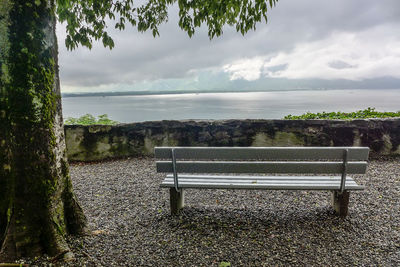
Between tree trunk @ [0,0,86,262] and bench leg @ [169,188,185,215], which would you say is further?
bench leg @ [169,188,185,215]

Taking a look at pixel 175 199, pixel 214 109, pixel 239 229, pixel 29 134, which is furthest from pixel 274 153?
pixel 214 109

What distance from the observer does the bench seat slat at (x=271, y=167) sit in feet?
9.97

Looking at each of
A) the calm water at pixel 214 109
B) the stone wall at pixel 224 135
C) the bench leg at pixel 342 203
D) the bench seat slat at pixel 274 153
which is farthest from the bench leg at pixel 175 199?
the calm water at pixel 214 109

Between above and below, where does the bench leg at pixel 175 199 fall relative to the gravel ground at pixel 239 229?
above

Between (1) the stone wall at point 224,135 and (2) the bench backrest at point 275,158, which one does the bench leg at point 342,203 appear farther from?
(1) the stone wall at point 224,135

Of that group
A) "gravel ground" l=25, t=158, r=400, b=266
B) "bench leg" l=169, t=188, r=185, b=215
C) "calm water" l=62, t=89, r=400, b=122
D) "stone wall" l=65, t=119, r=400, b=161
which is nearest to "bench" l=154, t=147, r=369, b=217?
"bench leg" l=169, t=188, r=185, b=215

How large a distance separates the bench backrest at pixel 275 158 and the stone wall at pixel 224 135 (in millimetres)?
3373

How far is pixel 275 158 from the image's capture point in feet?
10.1

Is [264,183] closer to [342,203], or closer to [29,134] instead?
[342,203]

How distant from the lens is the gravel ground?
247 cm

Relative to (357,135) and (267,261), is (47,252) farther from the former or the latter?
(357,135)

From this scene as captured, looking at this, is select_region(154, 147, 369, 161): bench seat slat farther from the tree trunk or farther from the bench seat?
the tree trunk

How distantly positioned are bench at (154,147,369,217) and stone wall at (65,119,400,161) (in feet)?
10.6

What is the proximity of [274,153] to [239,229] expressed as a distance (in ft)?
2.99
